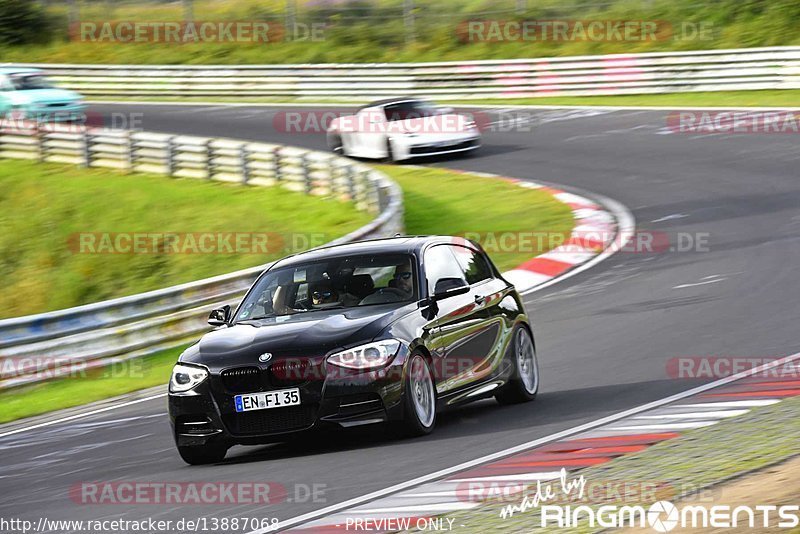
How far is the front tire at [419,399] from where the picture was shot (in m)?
8.42

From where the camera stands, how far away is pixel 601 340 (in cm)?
1219

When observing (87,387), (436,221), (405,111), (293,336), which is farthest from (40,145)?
(293,336)

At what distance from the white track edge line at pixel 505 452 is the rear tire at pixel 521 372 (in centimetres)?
115

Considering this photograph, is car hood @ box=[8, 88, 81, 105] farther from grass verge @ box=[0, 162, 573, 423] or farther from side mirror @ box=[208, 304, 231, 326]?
side mirror @ box=[208, 304, 231, 326]

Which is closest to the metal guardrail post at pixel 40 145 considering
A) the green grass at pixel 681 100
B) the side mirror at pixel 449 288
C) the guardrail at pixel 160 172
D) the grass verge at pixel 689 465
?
the guardrail at pixel 160 172

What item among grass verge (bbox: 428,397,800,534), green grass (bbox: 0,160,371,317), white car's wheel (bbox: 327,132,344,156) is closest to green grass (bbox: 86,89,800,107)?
white car's wheel (bbox: 327,132,344,156)

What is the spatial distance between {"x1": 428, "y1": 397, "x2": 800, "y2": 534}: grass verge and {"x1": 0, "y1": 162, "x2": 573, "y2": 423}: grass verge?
680 centimetres

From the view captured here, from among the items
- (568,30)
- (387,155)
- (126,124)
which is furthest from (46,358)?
(568,30)

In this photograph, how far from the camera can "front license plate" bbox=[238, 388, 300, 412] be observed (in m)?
8.25

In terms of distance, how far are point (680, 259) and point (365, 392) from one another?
8.82 metres

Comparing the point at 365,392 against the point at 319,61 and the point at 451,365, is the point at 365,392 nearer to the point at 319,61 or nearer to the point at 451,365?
the point at 451,365

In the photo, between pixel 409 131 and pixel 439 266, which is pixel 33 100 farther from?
pixel 439 266

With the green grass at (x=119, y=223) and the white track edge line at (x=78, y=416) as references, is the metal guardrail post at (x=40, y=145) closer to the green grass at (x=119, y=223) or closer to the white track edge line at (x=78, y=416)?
the green grass at (x=119, y=223)

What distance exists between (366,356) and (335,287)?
42.7 inches
